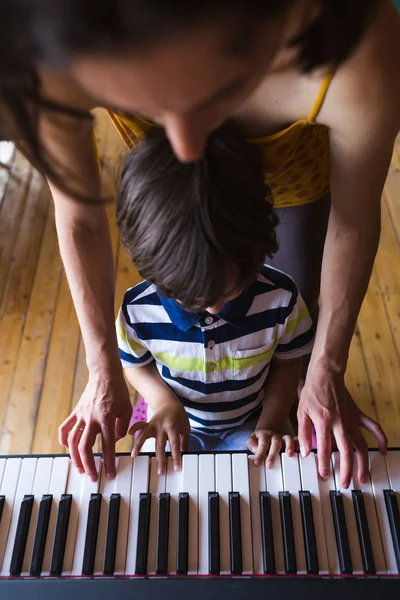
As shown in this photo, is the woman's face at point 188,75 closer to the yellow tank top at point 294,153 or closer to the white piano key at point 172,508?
the yellow tank top at point 294,153

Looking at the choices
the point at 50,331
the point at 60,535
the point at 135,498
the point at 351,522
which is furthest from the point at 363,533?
the point at 50,331

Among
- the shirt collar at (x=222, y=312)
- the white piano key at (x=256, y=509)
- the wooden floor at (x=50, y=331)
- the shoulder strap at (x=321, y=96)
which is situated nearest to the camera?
the shoulder strap at (x=321, y=96)

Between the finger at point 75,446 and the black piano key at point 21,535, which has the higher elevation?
the finger at point 75,446

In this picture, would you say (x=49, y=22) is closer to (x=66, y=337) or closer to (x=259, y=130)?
(x=259, y=130)

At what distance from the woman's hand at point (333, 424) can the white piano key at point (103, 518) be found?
306 millimetres

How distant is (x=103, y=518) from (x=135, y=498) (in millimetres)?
54

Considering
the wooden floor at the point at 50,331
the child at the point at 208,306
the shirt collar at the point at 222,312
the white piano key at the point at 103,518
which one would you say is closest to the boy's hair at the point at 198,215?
the child at the point at 208,306

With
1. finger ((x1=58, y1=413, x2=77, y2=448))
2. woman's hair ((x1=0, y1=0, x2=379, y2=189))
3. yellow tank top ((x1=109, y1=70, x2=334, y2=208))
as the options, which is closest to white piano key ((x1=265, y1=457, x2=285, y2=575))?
finger ((x1=58, y1=413, x2=77, y2=448))

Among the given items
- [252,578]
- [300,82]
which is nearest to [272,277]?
[300,82]

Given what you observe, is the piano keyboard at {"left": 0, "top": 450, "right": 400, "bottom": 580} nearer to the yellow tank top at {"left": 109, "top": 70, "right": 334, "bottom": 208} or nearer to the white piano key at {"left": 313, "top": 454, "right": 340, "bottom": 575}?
the white piano key at {"left": 313, "top": 454, "right": 340, "bottom": 575}

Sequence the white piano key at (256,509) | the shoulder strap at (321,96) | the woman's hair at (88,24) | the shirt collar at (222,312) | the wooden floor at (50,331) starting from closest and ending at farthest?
the woman's hair at (88,24)
the shoulder strap at (321,96)
the white piano key at (256,509)
the shirt collar at (222,312)
the wooden floor at (50,331)

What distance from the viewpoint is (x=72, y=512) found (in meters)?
0.77

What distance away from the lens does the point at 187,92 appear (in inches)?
13.8

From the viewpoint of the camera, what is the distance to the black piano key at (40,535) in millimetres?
719
